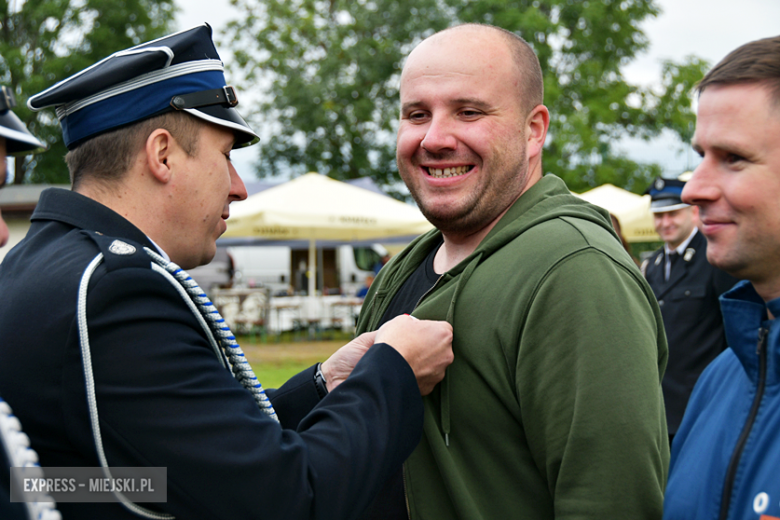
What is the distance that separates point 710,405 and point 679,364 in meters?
3.46

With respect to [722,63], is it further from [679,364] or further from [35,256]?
[679,364]

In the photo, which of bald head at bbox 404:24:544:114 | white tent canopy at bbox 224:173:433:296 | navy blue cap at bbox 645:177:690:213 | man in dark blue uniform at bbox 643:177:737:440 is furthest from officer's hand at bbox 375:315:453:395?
white tent canopy at bbox 224:173:433:296

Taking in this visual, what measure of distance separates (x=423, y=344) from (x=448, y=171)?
0.61 metres

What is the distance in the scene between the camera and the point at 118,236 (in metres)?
1.61

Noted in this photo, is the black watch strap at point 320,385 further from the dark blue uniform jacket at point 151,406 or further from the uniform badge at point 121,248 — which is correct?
the uniform badge at point 121,248

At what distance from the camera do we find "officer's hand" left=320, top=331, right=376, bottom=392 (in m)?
2.03

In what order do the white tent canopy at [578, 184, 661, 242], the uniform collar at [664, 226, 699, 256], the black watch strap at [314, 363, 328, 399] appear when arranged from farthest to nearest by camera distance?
1. the white tent canopy at [578, 184, 661, 242]
2. the uniform collar at [664, 226, 699, 256]
3. the black watch strap at [314, 363, 328, 399]

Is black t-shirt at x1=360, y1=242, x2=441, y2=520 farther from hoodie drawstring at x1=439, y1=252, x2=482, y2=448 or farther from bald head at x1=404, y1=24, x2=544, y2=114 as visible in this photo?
bald head at x1=404, y1=24, x2=544, y2=114

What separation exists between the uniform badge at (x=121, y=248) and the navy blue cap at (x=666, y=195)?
4.75 metres

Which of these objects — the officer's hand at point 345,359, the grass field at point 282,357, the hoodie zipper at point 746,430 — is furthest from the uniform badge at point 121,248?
the grass field at point 282,357

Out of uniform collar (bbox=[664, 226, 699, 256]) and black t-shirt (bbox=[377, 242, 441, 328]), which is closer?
black t-shirt (bbox=[377, 242, 441, 328])

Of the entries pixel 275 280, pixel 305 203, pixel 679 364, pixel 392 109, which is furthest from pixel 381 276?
pixel 392 109

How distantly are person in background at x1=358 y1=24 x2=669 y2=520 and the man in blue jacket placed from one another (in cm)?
17

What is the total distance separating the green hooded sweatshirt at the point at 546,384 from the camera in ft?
5.01
